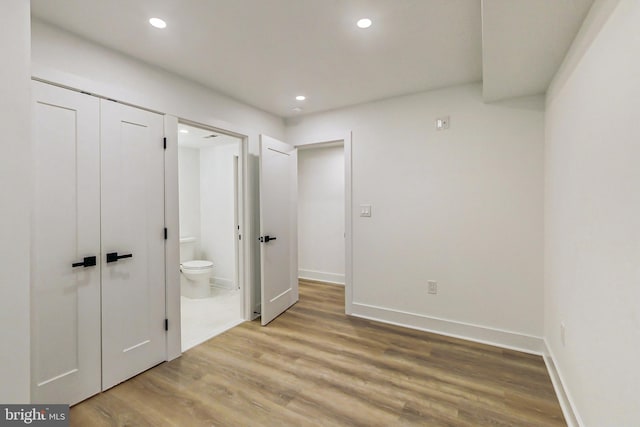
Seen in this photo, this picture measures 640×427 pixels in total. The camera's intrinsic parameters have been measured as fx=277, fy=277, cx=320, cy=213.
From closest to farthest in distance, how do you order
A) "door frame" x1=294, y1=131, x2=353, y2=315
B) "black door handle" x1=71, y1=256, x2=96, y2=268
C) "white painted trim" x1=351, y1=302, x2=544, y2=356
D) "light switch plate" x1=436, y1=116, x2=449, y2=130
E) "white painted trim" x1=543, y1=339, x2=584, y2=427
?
"white painted trim" x1=543, y1=339, x2=584, y2=427, "black door handle" x1=71, y1=256, x2=96, y2=268, "white painted trim" x1=351, y1=302, x2=544, y2=356, "light switch plate" x1=436, y1=116, x2=449, y2=130, "door frame" x1=294, y1=131, x2=353, y2=315

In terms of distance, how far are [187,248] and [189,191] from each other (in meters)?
0.98

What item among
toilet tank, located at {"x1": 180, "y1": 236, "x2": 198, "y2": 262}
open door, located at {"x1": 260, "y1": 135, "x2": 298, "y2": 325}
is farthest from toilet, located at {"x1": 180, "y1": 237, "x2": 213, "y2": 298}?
open door, located at {"x1": 260, "y1": 135, "x2": 298, "y2": 325}

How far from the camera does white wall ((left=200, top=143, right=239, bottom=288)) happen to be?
445cm

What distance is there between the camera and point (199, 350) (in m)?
2.55

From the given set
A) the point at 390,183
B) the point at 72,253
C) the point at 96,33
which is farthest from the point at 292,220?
the point at 96,33

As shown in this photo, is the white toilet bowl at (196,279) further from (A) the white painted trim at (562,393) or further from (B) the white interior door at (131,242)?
(A) the white painted trim at (562,393)

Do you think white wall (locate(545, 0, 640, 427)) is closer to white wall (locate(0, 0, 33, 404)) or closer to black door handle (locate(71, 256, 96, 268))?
white wall (locate(0, 0, 33, 404))

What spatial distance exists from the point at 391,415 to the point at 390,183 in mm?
2144

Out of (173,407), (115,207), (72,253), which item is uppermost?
(115,207)

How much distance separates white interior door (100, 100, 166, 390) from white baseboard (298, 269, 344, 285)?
2875 mm

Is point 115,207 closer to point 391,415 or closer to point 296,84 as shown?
point 296,84

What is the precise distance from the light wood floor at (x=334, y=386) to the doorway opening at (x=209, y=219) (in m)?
1.35

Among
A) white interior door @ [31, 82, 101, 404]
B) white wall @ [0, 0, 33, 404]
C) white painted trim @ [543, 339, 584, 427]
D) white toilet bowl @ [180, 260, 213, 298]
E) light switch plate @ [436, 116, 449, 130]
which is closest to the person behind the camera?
white wall @ [0, 0, 33, 404]

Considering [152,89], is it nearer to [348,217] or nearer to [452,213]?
[348,217]
